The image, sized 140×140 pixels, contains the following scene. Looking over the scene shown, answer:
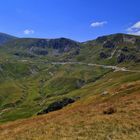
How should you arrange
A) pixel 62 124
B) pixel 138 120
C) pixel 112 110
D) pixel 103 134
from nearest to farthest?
pixel 103 134, pixel 138 120, pixel 62 124, pixel 112 110

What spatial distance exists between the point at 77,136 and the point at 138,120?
7.21 meters

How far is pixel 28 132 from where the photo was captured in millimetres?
35094

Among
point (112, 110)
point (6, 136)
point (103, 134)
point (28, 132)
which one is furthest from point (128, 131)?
point (6, 136)

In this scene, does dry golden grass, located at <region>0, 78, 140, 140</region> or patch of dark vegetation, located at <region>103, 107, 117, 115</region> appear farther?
patch of dark vegetation, located at <region>103, 107, 117, 115</region>

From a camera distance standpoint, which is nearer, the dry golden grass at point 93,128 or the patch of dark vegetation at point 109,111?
the dry golden grass at point 93,128

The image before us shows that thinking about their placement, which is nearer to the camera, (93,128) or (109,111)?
(93,128)

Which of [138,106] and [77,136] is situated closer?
[77,136]

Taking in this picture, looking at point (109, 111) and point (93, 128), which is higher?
point (109, 111)

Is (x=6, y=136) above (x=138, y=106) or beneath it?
beneath

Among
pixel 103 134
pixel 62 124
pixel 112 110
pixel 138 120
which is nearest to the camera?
pixel 103 134

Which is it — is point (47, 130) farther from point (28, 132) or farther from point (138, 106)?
point (138, 106)

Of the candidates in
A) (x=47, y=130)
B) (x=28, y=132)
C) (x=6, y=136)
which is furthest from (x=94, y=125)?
(x=6, y=136)

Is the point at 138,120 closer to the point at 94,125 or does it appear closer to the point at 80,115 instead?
the point at 94,125

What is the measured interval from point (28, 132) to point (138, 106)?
14527 mm
